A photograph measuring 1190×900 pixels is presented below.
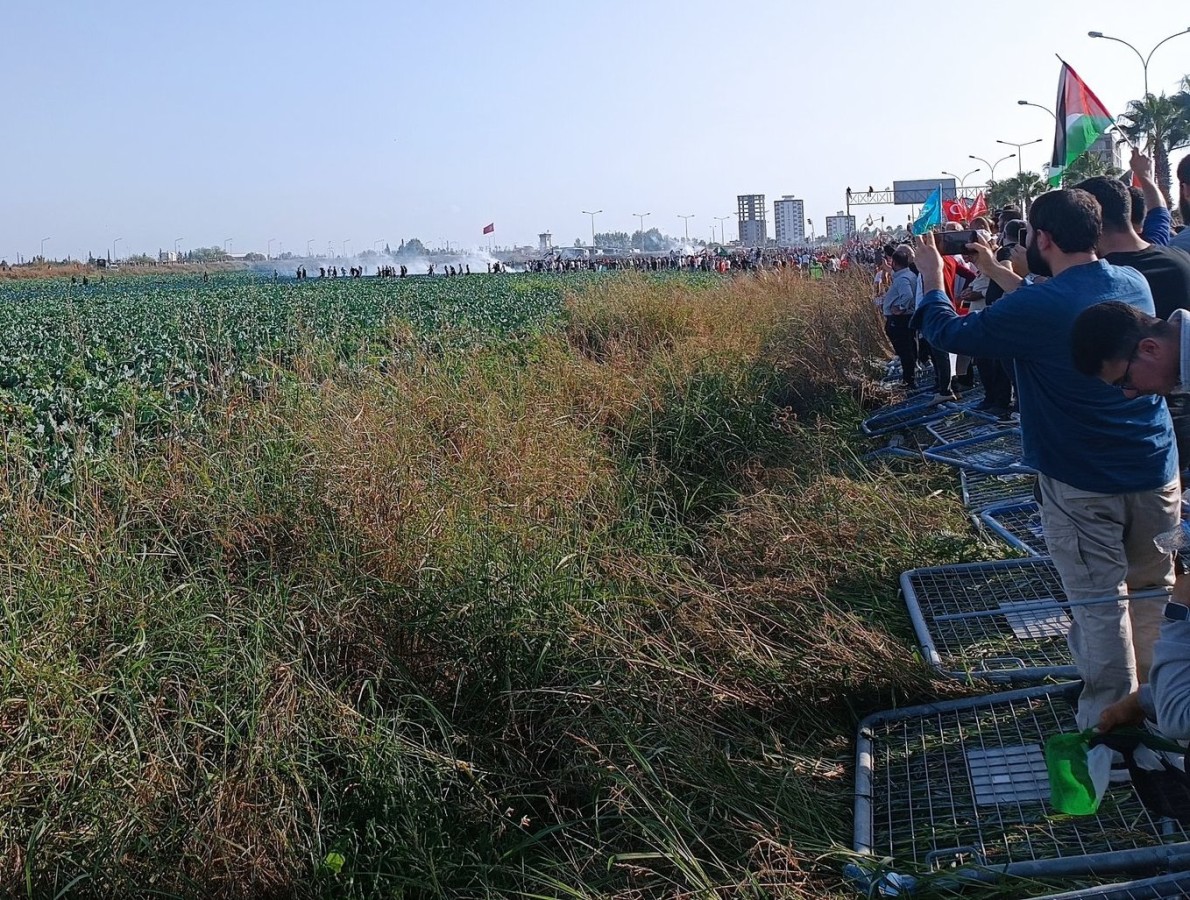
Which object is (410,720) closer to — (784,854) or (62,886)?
(62,886)

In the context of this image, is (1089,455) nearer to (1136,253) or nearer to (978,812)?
(978,812)

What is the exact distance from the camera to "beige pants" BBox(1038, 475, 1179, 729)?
3.55 m

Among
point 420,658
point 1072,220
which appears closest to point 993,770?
point 1072,220

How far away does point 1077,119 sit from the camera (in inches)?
457

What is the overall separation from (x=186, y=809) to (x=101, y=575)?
1.35 m

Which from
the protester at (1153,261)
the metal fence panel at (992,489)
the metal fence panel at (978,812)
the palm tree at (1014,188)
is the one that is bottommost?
the metal fence panel at (978,812)

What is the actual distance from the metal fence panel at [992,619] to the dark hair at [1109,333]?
1290 millimetres

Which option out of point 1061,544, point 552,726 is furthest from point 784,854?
point 1061,544

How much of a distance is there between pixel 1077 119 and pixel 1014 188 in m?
64.0

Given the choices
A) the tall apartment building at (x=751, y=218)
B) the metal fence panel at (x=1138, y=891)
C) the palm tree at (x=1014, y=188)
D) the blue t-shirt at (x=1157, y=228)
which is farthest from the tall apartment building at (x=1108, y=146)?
the tall apartment building at (x=751, y=218)

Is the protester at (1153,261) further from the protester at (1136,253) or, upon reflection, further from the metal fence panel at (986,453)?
the metal fence panel at (986,453)

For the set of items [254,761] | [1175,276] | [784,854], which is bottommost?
[784,854]

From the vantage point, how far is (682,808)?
358 centimetres

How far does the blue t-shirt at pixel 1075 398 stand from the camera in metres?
3.57
